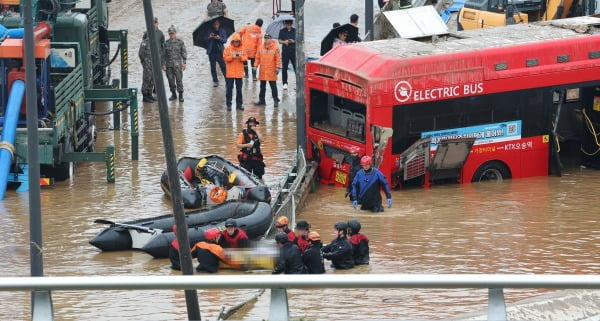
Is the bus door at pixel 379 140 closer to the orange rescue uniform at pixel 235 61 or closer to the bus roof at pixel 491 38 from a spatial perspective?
the bus roof at pixel 491 38

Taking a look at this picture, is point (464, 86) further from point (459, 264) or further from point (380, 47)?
point (459, 264)

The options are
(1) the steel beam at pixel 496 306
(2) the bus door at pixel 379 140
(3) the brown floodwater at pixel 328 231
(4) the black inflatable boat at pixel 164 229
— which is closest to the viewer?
(1) the steel beam at pixel 496 306

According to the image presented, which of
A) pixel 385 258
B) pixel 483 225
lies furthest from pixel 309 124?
pixel 385 258

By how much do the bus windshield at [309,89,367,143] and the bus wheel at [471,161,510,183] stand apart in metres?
2.27

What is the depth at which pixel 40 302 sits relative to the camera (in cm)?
707

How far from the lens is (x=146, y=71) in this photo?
105ft

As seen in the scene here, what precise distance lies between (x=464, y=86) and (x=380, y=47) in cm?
172

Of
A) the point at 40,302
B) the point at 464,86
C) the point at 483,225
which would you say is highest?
the point at 40,302

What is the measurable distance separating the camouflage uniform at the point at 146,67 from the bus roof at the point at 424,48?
7.63 meters

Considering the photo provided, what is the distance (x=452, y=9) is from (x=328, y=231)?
17.0m

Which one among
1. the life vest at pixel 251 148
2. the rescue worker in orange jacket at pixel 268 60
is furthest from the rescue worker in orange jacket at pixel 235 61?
the life vest at pixel 251 148

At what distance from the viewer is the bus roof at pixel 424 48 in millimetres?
23469

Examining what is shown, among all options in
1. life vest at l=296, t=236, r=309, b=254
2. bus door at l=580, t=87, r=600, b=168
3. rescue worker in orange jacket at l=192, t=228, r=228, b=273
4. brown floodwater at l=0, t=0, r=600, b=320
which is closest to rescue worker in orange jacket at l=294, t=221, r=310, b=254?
life vest at l=296, t=236, r=309, b=254

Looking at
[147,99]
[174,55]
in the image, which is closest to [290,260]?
[174,55]
